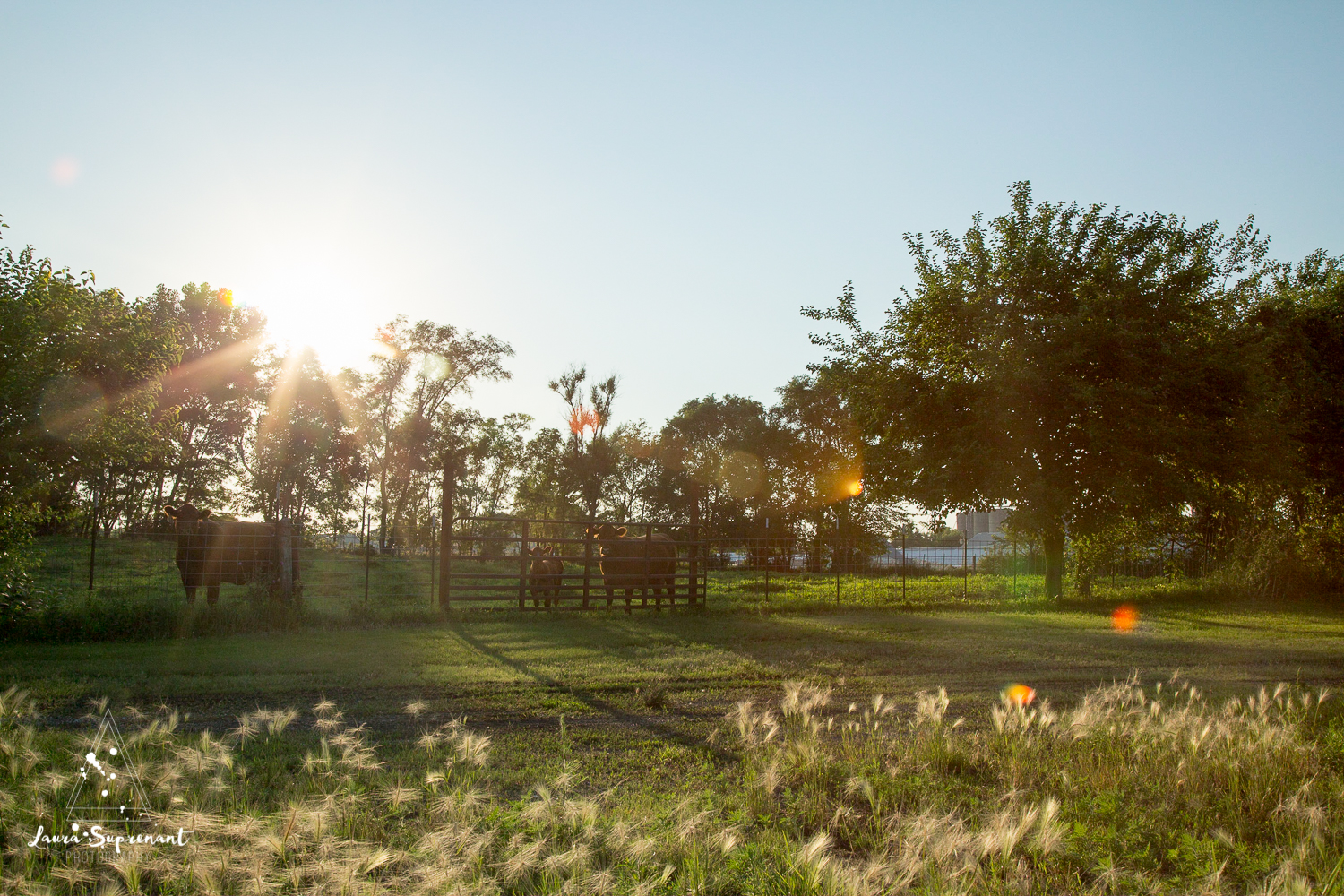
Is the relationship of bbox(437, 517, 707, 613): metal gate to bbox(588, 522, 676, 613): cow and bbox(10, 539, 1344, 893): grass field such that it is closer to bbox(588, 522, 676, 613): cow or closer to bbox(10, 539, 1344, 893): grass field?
bbox(588, 522, 676, 613): cow

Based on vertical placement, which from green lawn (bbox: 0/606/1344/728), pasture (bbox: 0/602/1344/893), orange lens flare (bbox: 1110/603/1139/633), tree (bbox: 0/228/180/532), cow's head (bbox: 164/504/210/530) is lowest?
orange lens flare (bbox: 1110/603/1139/633)

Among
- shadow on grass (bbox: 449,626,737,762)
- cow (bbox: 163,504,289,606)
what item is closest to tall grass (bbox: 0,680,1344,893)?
shadow on grass (bbox: 449,626,737,762)

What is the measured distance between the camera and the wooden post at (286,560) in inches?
506

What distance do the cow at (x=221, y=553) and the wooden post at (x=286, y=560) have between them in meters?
0.50

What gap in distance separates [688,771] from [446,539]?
11264 millimetres

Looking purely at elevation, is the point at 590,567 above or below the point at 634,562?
below

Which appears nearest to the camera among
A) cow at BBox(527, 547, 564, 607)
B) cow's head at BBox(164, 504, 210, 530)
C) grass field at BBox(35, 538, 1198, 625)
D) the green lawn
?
the green lawn

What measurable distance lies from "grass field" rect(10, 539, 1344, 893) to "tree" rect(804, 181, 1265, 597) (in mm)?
8224

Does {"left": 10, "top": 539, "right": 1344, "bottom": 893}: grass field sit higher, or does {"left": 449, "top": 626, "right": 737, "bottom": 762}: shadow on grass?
{"left": 10, "top": 539, "right": 1344, "bottom": 893}: grass field

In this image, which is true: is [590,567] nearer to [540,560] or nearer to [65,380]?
[540,560]

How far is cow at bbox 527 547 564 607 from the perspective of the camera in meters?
16.1

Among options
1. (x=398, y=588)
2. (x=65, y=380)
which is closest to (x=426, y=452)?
(x=398, y=588)

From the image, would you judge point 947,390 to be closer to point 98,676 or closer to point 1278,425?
point 1278,425

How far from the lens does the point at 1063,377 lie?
17297 millimetres
